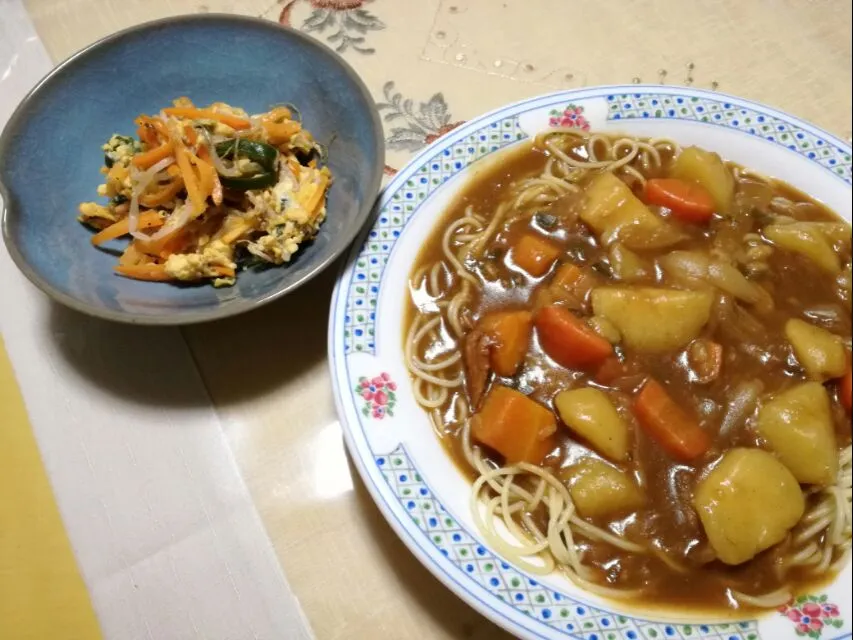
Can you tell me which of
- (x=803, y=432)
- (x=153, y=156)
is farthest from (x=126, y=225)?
(x=803, y=432)

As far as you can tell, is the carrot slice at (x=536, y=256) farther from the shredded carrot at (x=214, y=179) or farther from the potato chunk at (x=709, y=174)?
the shredded carrot at (x=214, y=179)

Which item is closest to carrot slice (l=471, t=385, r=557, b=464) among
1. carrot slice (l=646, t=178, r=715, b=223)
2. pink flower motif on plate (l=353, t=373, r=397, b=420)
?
pink flower motif on plate (l=353, t=373, r=397, b=420)

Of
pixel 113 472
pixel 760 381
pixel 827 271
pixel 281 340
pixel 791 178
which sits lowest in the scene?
pixel 113 472

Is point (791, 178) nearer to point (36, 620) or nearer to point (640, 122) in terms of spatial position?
point (640, 122)

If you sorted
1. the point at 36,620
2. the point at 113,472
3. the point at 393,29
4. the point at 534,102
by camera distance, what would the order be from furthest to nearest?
the point at 393,29 → the point at 534,102 → the point at 113,472 → the point at 36,620

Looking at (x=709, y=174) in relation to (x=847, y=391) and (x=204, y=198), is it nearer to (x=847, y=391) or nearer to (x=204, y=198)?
(x=847, y=391)

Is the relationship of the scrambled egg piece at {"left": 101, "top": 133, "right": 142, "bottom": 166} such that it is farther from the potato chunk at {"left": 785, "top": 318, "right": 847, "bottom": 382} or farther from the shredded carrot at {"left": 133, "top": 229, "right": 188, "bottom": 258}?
the potato chunk at {"left": 785, "top": 318, "right": 847, "bottom": 382}

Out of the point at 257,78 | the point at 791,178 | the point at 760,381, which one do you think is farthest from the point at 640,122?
the point at 257,78
